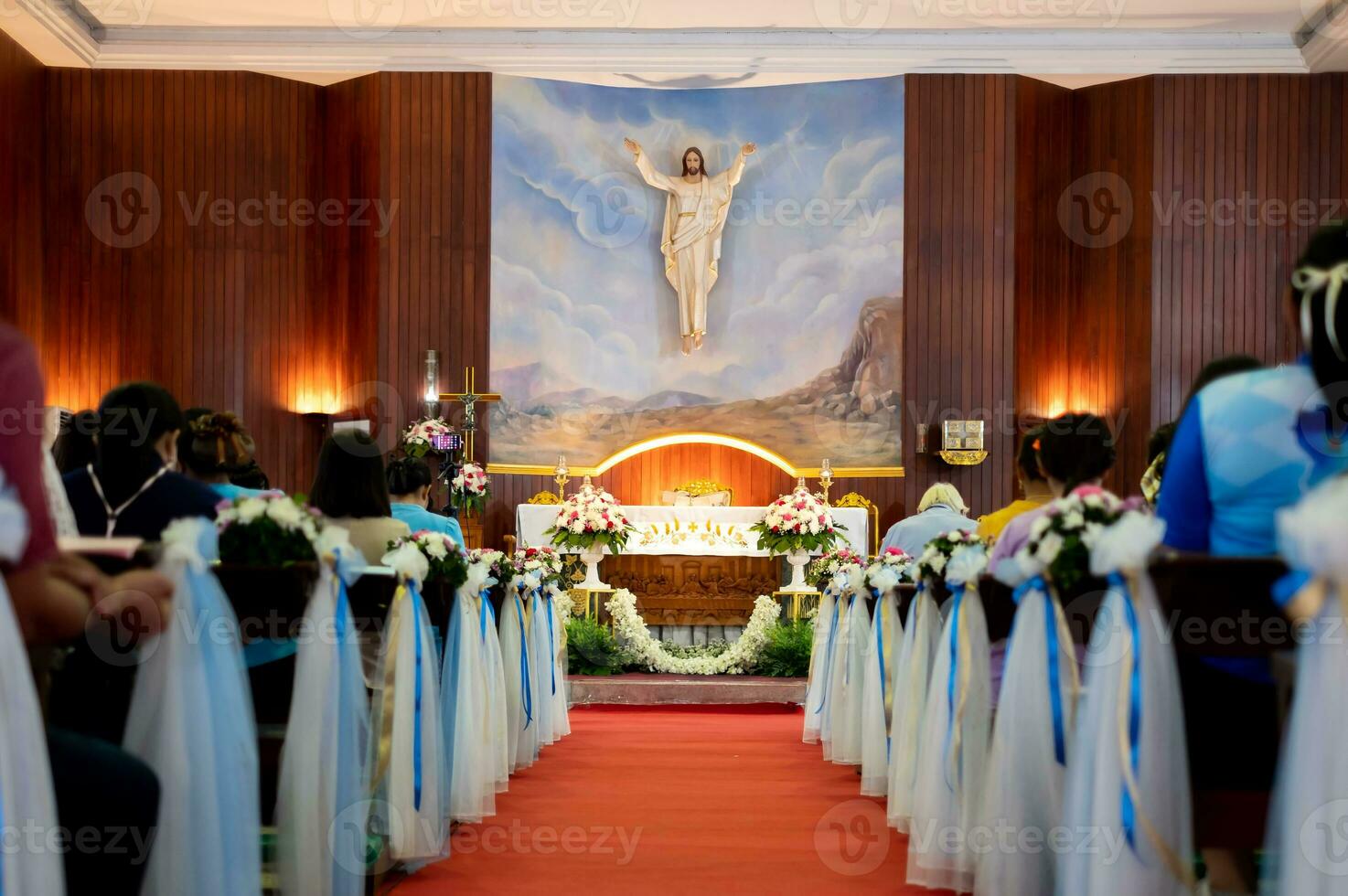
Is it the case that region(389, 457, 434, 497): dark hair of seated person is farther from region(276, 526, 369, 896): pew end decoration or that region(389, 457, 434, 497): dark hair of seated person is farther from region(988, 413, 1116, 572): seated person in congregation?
region(988, 413, 1116, 572): seated person in congregation

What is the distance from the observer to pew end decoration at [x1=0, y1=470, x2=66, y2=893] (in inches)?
76.2

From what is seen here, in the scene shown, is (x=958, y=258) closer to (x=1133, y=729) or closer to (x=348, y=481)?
(x=348, y=481)

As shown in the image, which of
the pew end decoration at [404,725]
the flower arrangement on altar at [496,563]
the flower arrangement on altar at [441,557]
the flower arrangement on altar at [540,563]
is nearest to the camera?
the pew end decoration at [404,725]

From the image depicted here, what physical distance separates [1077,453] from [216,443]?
2.79 meters

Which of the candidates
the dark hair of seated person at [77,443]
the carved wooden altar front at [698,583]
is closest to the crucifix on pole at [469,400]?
the carved wooden altar front at [698,583]

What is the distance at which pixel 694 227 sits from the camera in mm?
12719

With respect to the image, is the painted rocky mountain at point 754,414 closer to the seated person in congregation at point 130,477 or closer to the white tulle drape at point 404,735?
the white tulle drape at point 404,735

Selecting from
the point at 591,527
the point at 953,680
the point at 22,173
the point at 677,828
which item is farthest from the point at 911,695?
the point at 22,173

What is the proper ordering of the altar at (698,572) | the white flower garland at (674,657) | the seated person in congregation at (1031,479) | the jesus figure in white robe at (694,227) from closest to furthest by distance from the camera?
the seated person in congregation at (1031,479) → the white flower garland at (674,657) → the altar at (698,572) → the jesus figure in white robe at (694,227)

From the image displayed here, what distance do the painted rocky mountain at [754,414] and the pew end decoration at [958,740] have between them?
8456mm

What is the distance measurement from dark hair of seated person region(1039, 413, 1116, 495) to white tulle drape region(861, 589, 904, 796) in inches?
69.2

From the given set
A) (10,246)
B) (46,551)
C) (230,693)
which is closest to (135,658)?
(230,693)

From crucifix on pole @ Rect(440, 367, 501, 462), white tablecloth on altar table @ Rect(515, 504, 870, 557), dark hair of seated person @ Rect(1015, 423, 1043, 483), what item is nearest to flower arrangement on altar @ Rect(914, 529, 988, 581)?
dark hair of seated person @ Rect(1015, 423, 1043, 483)

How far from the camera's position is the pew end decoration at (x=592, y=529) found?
1026cm
